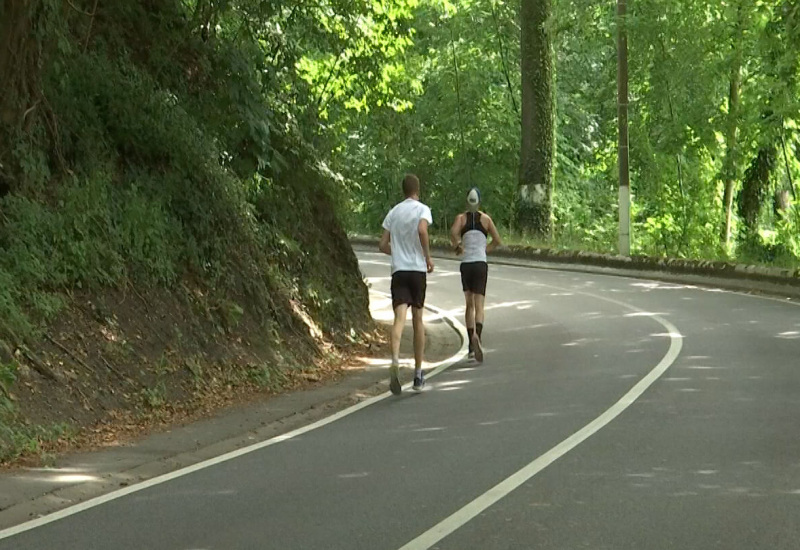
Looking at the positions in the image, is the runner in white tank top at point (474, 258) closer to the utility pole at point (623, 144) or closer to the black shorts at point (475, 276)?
the black shorts at point (475, 276)

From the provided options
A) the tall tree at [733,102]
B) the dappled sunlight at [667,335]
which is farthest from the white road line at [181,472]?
the tall tree at [733,102]

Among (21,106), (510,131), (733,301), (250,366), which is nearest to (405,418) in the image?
(250,366)

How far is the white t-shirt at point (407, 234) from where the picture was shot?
14.5 metres

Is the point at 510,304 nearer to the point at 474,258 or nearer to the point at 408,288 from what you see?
the point at 474,258

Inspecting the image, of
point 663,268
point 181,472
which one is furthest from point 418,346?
point 663,268

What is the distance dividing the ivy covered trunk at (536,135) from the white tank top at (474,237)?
80.2 ft

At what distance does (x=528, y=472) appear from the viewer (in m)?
9.60

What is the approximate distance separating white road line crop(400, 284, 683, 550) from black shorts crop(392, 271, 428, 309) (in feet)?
7.94

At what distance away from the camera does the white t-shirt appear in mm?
14484

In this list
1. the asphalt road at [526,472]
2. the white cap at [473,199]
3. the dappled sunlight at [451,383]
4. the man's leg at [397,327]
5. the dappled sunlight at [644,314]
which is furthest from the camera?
the dappled sunlight at [644,314]

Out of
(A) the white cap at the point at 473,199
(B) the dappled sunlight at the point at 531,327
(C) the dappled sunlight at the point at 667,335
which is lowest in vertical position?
(B) the dappled sunlight at the point at 531,327

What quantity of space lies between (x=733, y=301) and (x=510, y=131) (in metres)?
25.7

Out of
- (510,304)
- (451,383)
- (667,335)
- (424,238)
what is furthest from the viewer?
(510,304)

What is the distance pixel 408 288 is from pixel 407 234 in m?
0.56
